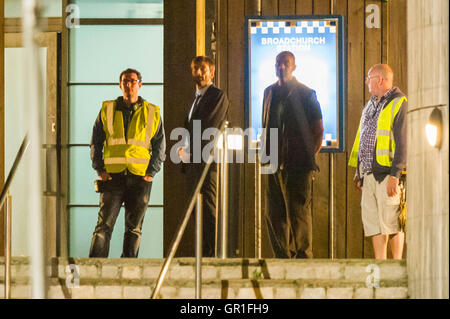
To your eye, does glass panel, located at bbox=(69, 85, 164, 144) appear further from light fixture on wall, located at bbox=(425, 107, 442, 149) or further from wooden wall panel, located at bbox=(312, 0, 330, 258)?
light fixture on wall, located at bbox=(425, 107, 442, 149)

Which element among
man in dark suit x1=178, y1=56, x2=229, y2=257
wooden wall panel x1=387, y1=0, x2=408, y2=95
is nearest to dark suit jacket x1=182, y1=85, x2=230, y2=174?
man in dark suit x1=178, y1=56, x2=229, y2=257

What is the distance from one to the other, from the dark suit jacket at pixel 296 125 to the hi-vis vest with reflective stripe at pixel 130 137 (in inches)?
42.1

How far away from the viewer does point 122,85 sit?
10883mm

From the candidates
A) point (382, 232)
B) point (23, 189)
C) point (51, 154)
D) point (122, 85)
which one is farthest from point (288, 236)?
Answer: point (23, 189)

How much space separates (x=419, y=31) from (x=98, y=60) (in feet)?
14.6

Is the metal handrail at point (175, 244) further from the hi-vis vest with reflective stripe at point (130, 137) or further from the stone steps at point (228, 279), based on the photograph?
the hi-vis vest with reflective stripe at point (130, 137)

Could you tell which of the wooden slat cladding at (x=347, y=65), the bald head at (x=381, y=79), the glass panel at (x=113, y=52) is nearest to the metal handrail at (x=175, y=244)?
the bald head at (x=381, y=79)

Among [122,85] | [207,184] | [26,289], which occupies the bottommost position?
[26,289]

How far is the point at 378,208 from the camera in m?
10.4

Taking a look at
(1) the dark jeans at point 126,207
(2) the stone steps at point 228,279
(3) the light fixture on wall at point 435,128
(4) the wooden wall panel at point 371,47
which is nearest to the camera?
(3) the light fixture on wall at point 435,128

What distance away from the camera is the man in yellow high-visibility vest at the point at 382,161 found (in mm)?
10281

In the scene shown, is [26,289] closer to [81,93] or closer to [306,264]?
[306,264]

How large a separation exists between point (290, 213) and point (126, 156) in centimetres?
150

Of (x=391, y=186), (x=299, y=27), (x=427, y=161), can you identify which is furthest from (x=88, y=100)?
(x=427, y=161)
